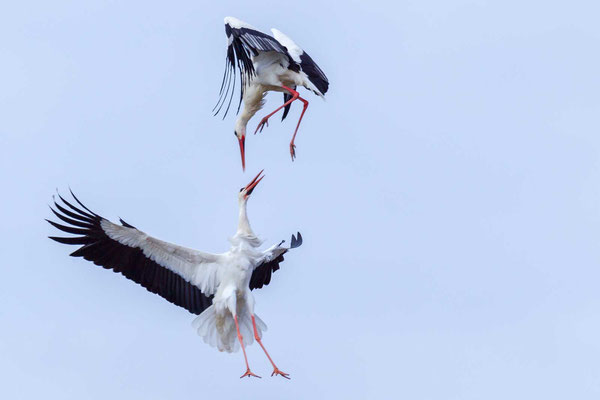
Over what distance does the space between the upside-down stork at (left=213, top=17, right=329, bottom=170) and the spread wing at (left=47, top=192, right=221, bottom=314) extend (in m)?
1.46

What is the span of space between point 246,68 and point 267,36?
0.43 metres

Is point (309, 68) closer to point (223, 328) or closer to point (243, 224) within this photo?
point (243, 224)

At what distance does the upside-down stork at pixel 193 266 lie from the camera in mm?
18484

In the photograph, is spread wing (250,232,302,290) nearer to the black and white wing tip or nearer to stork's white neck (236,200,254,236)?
stork's white neck (236,200,254,236)

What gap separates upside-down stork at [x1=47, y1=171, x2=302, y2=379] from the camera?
18484 millimetres

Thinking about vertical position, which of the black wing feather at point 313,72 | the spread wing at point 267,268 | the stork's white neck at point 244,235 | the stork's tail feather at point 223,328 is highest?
the black wing feather at point 313,72

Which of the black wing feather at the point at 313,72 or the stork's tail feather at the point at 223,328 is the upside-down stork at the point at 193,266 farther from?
the black wing feather at the point at 313,72

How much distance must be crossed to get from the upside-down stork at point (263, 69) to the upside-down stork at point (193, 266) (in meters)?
1.24

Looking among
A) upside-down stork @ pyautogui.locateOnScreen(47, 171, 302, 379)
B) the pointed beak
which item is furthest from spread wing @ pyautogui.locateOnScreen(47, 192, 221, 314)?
the pointed beak

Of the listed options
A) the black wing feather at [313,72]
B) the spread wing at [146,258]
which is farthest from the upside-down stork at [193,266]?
the black wing feather at [313,72]

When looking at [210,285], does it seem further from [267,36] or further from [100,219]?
[267,36]

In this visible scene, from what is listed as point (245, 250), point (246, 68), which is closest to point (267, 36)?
point (246, 68)

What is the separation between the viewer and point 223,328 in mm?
18828

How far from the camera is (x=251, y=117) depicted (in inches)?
786
